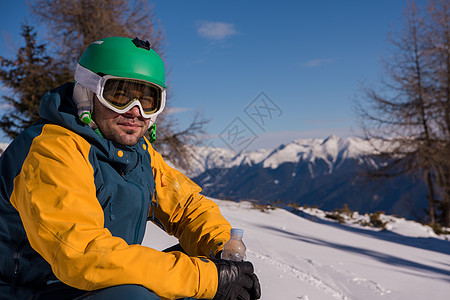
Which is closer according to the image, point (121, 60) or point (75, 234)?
point (75, 234)

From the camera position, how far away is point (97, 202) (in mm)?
1551

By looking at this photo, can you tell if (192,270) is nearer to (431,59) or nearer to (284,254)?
(284,254)

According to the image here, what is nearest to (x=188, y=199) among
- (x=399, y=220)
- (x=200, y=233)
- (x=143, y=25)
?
(x=200, y=233)

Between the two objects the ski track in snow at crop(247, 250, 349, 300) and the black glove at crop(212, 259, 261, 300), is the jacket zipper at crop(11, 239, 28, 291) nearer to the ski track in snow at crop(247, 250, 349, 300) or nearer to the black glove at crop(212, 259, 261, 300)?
the black glove at crop(212, 259, 261, 300)

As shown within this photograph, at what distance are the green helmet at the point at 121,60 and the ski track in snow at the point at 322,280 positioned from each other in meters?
2.67

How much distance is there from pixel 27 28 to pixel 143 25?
4.87 metres

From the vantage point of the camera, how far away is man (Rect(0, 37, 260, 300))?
1386mm

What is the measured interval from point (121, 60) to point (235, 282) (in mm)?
1306

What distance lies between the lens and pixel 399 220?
12.7 meters

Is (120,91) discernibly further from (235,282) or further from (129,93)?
→ (235,282)

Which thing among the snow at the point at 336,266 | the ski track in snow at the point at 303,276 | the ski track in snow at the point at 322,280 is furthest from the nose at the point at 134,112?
the ski track in snow at the point at 303,276

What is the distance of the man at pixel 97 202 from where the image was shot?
139 cm

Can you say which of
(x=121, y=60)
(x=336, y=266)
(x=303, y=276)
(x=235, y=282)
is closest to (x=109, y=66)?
(x=121, y=60)

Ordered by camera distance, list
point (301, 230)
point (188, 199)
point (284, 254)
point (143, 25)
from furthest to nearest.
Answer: point (143, 25)
point (301, 230)
point (284, 254)
point (188, 199)
